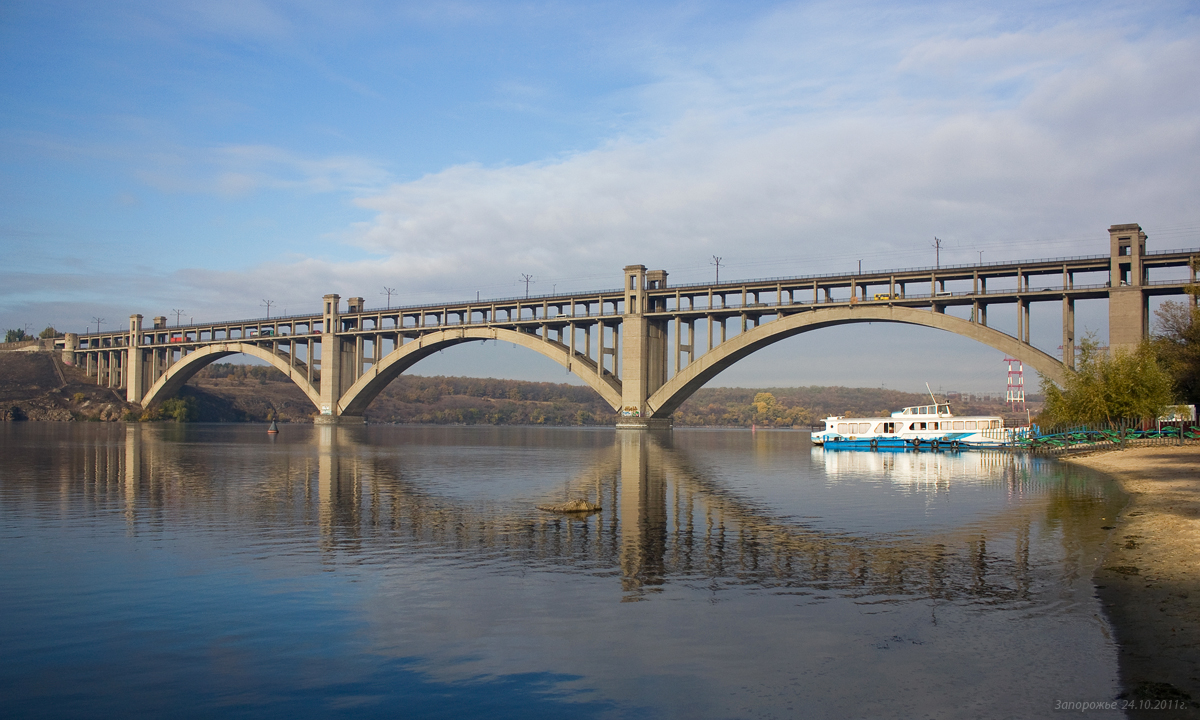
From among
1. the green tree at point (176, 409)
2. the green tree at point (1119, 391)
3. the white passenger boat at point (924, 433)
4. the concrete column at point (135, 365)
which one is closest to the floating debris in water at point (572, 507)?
the green tree at point (1119, 391)

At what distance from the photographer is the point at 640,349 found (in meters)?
83.9

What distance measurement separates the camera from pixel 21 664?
29.3 ft

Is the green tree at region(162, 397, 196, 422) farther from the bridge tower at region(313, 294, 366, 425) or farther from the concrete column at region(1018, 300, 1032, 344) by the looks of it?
the concrete column at region(1018, 300, 1032, 344)

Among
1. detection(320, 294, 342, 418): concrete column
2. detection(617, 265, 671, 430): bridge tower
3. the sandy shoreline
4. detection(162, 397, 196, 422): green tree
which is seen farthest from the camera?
detection(162, 397, 196, 422): green tree

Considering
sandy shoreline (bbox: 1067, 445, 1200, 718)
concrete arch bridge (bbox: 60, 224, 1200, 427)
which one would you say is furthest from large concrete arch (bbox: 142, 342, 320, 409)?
sandy shoreline (bbox: 1067, 445, 1200, 718)

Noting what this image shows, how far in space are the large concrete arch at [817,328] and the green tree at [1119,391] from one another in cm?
711

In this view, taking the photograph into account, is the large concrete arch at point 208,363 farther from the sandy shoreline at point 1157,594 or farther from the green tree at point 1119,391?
the sandy shoreline at point 1157,594

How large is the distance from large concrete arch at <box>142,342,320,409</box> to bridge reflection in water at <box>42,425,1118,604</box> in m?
74.7

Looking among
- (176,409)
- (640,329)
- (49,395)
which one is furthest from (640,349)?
(49,395)

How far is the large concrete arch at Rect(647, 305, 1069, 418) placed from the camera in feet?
210

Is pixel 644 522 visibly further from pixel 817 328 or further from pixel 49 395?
pixel 49 395

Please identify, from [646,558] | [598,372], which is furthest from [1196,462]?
[598,372]

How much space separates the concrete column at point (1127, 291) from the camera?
191ft

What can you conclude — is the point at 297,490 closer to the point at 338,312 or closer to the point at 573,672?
the point at 573,672
